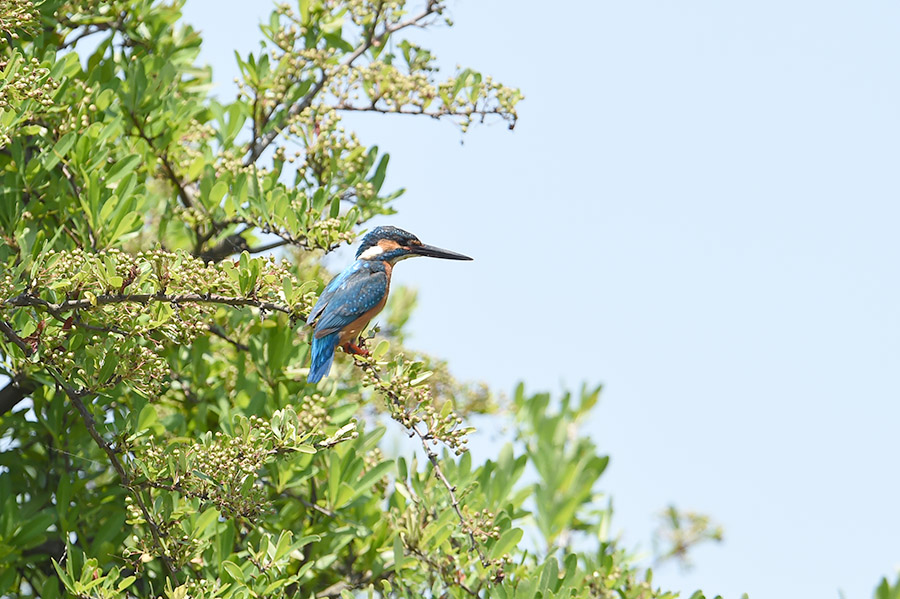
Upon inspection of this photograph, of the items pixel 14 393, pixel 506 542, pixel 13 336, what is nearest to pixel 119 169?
pixel 14 393

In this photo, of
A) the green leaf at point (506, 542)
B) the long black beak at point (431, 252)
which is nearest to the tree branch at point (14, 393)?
the long black beak at point (431, 252)

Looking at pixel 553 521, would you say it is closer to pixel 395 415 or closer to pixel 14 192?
pixel 395 415

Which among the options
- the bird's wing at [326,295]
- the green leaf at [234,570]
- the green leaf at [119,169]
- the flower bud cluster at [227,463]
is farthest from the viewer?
the green leaf at [119,169]

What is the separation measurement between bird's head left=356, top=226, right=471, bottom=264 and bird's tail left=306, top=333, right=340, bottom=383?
1.90 feet

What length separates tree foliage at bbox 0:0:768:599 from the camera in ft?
10.8

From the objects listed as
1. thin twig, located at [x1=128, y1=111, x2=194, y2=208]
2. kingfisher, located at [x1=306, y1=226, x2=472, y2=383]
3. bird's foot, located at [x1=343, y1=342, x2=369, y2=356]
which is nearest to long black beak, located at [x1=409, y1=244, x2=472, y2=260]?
kingfisher, located at [x1=306, y1=226, x2=472, y2=383]

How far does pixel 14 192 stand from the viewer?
395 cm

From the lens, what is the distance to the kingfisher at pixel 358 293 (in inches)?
153

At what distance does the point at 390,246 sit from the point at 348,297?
1.96 feet

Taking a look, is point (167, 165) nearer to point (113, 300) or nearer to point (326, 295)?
point (326, 295)

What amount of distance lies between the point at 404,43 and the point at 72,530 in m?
2.51

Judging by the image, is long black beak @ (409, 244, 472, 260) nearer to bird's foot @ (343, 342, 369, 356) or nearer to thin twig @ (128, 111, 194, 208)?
bird's foot @ (343, 342, 369, 356)

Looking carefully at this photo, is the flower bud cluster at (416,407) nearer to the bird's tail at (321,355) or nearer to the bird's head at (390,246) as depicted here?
the bird's tail at (321,355)

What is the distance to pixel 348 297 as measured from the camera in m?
4.01
